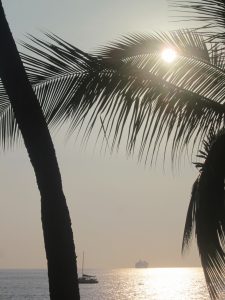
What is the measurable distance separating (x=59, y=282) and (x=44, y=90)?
2.03m

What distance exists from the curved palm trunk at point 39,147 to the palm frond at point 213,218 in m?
1.39

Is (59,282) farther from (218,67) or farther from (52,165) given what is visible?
(218,67)

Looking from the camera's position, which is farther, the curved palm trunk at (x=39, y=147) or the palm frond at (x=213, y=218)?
the palm frond at (x=213, y=218)

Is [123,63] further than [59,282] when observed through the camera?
Yes

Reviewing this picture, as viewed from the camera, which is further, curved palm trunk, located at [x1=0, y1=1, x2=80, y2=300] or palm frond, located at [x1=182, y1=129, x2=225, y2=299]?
palm frond, located at [x1=182, y1=129, x2=225, y2=299]

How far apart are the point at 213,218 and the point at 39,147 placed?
1.71 metres

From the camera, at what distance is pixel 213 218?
5492 mm

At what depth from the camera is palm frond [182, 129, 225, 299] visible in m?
5.48

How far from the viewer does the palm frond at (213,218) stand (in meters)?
5.48

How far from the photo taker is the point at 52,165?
4.76m

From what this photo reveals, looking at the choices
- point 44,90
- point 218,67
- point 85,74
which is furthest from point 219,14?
point 44,90

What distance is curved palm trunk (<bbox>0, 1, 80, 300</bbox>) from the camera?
4.57 metres

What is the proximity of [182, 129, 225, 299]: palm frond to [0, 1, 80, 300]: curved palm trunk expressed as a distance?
1.39m

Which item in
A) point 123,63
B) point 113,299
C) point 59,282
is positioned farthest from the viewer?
point 113,299
